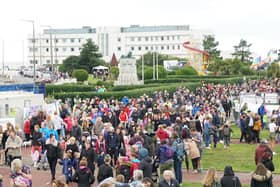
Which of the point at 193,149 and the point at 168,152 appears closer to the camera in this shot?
the point at 168,152

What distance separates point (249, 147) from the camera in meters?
27.9

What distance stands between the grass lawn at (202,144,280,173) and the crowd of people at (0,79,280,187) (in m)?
0.60

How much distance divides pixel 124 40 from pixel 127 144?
169968mm

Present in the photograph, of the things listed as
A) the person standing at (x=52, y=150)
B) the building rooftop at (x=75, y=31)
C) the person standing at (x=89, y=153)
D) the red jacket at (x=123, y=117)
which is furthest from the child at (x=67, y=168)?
the building rooftop at (x=75, y=31)

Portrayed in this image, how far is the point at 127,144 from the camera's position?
72.1 feet

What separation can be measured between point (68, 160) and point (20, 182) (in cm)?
672

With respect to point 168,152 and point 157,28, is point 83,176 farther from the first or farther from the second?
point 157,28

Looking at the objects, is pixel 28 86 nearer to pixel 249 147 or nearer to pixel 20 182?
pixel 249 147

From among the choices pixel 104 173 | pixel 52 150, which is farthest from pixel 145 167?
pixel 52 150

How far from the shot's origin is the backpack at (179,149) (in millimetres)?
19312

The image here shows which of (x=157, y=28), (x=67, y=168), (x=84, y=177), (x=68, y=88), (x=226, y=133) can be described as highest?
(x=157, y=28)

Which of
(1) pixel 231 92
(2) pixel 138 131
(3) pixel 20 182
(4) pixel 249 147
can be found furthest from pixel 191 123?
(1) pixel 231 92

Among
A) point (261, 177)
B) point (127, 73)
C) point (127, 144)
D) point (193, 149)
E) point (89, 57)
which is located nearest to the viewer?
point (261, 177)

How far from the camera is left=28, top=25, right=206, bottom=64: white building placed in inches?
7407
